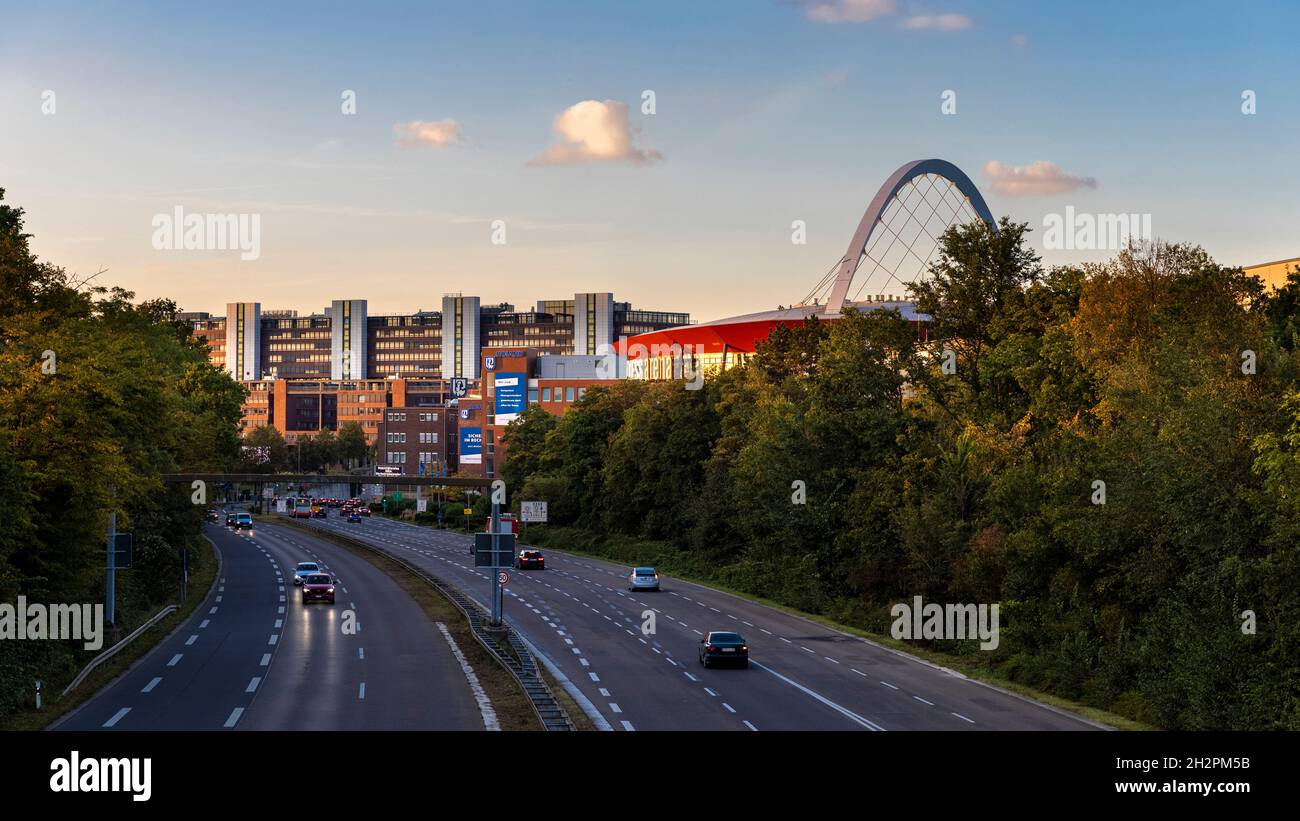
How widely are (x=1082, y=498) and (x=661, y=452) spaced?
57263 millimetres

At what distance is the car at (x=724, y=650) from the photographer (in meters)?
41.6

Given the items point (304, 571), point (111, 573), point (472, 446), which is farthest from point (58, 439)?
point (472, 446)

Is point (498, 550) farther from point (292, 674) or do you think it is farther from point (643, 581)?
point (643, 581)

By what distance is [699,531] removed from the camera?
87.3m

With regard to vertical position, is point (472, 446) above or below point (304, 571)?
above

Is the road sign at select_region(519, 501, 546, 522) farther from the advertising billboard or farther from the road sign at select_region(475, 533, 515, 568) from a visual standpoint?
the road sign at select_region(475, 533, 515, 568)

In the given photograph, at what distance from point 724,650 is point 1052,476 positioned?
14.4m

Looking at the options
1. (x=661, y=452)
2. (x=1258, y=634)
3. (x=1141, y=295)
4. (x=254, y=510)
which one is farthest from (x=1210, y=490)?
(x=254, y=510)

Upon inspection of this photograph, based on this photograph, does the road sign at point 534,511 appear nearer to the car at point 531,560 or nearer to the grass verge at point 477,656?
the car at point 531,560

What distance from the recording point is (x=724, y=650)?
4175 cm

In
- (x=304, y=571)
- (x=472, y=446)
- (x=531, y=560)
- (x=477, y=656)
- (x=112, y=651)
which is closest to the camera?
(x=112, y=651)

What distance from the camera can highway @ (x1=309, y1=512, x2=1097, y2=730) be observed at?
1261 inches

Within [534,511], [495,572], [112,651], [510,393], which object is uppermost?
[510,393]
